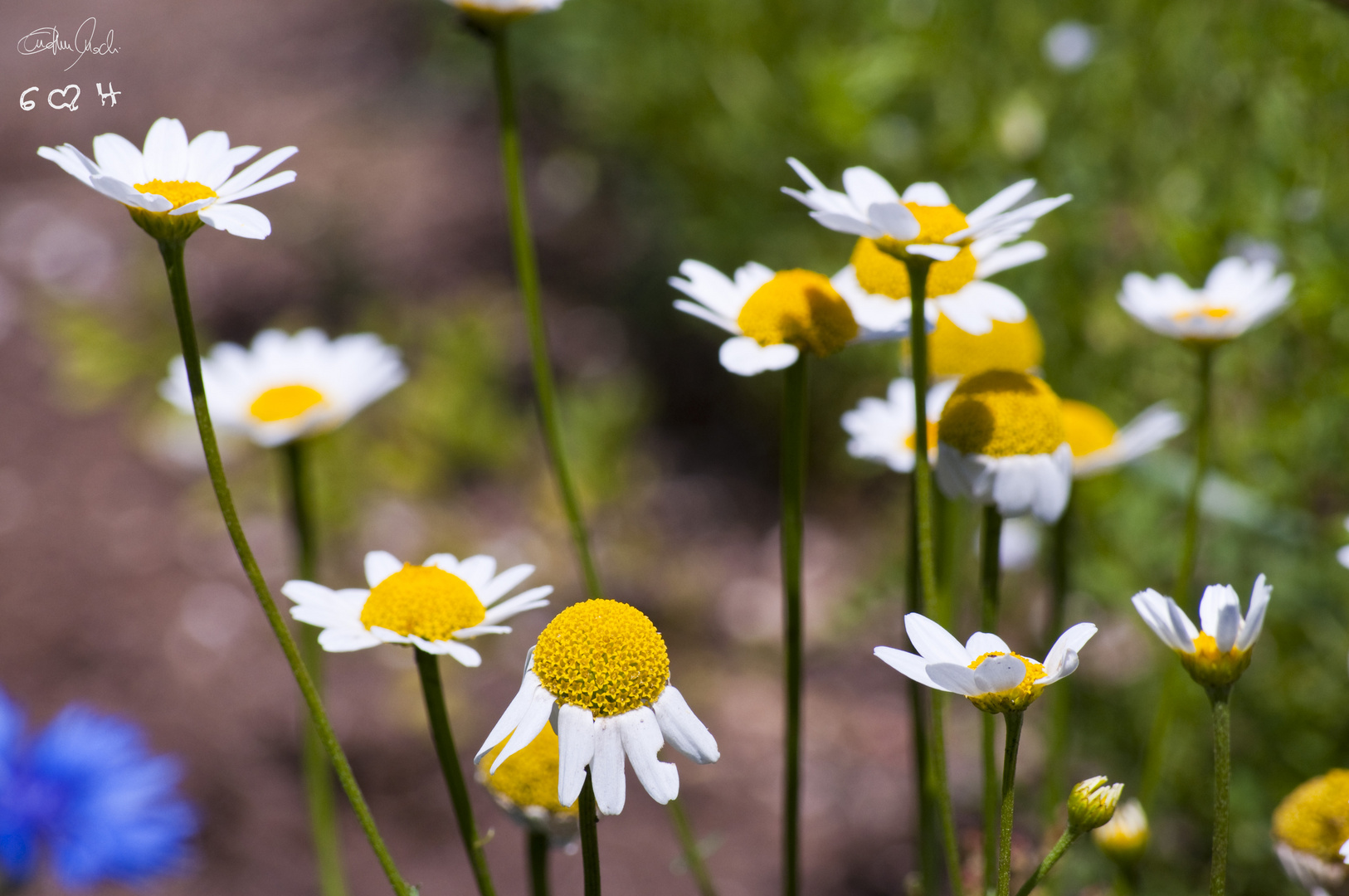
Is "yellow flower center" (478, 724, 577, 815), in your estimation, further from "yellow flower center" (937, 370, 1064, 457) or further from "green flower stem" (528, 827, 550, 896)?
"yellow flower center" (937, 370, 1064, 457)

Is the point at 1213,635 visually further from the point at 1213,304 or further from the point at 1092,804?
the point at 1213,304

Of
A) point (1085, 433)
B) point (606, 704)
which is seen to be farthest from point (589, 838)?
point (1085, 433)

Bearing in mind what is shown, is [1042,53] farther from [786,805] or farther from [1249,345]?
[786,805]

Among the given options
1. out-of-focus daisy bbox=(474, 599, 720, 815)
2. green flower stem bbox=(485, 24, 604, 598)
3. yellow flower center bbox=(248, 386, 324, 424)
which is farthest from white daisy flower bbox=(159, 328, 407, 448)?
out-of-focus daisy bbox=(474, 599, 720, 815)

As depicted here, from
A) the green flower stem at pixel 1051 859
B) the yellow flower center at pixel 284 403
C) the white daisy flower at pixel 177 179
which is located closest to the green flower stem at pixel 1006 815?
the green flower stem at pixel 1051 859

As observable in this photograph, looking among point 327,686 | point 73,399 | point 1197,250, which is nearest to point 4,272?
point 73,399
